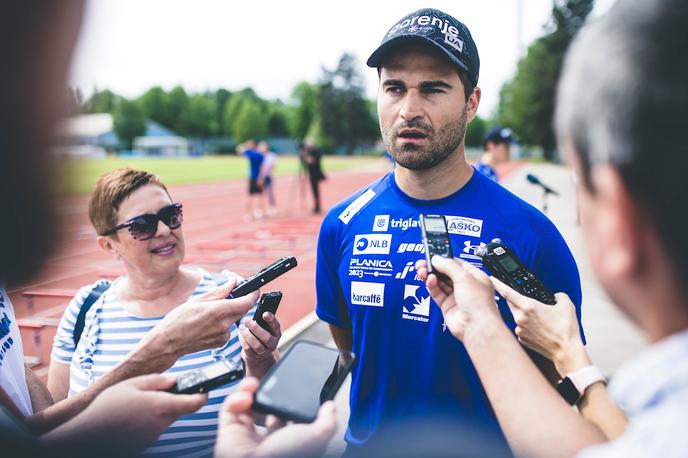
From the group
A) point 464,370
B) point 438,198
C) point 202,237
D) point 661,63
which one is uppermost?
point 661,63

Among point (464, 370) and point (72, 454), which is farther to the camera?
point (464, 370)

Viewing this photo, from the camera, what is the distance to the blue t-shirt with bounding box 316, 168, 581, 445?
1.73 m

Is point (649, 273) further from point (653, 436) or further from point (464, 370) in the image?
point (464, 370)

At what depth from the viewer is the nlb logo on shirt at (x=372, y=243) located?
1.91 m

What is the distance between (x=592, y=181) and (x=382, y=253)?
1166mm

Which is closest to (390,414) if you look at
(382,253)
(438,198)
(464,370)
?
(464,370)

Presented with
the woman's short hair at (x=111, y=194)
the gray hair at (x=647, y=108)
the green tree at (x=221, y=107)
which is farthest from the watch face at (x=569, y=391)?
the green tree at (x=221, y=107)

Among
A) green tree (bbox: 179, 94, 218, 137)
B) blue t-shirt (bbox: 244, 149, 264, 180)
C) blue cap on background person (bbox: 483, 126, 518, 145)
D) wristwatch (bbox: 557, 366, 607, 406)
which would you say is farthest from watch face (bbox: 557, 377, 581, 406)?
green tree (bbox: 179, 94, 218, 137)

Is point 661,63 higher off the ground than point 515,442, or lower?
higher

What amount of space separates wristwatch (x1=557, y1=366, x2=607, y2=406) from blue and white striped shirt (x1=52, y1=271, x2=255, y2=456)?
1.29 meters

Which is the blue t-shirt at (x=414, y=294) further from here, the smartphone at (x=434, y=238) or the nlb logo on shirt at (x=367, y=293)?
the smartphone at (x=434, y=238)

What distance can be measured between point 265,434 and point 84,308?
1598 millimetres

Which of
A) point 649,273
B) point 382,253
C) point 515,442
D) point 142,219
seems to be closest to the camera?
point 649,273

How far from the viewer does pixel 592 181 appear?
0.77 m
